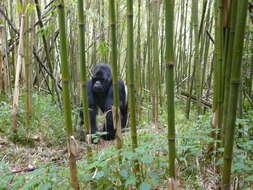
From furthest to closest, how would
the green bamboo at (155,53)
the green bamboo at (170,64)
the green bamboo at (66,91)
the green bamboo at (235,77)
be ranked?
1. the green bamboo at (155,53)
2. the green bamboo at (66,91)
3. the green bamboo at (170,64)
4. the green bamboo at (235,77)

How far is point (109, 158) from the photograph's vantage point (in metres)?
1.40

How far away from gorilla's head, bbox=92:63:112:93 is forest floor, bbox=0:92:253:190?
1.81 feet

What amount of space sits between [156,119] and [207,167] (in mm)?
2029

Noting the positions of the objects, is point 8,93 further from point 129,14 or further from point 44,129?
point 129,14

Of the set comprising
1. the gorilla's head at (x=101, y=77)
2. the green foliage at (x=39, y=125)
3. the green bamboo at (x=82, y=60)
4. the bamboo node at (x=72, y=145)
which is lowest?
the green foliage at (x=39, y=125)

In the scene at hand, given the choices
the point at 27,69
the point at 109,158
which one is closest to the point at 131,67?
the point at 109,158

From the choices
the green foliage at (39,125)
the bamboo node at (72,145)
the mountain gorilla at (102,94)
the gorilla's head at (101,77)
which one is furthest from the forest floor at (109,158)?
the gorilla's head at (101,77)

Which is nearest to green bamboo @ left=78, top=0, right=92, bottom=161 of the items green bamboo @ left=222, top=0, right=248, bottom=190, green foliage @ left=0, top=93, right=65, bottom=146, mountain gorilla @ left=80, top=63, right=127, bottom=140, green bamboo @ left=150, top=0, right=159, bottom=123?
green bamboo @ left=222, top=0, right=248, bottom=190

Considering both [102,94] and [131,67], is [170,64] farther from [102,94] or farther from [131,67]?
[102,94]

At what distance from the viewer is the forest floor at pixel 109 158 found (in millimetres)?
1324

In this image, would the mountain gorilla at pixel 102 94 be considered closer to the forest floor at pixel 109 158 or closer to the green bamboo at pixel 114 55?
the forest floor at pixel 109 158

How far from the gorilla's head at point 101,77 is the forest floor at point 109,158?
21.7 inches

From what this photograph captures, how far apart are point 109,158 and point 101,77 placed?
88.9 inches

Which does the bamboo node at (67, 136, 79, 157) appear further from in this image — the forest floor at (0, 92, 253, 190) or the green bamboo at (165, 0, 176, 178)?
the green bamboo at (165, 0, 176, 178)
